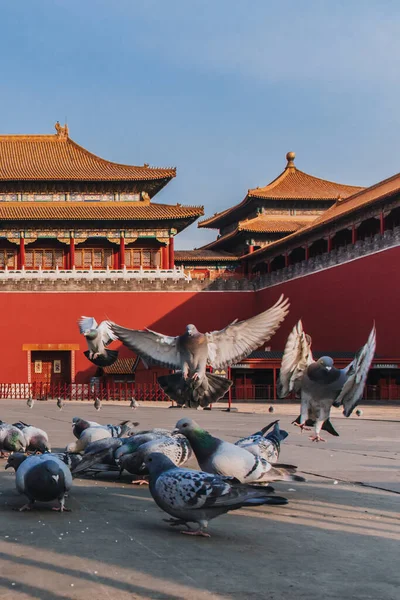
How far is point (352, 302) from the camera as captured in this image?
3058 cm

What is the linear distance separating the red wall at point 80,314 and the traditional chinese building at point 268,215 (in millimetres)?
3813

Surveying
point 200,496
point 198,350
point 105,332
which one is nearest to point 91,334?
point 105,332

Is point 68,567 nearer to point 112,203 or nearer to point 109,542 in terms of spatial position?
point 109,542

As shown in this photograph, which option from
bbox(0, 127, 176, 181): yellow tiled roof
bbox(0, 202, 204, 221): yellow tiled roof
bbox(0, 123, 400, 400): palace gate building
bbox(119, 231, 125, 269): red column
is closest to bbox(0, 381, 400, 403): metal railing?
bbox(0, 123, 400, 400): palace gate building

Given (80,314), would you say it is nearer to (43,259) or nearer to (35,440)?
(43,259)

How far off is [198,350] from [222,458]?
168 centimetres

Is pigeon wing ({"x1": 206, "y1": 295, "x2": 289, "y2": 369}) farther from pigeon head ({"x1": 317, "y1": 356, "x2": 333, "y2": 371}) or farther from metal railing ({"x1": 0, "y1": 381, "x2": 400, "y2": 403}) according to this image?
metal railing ({"x1": 0, "y1": 381, "x2": 400, "y2": 403})

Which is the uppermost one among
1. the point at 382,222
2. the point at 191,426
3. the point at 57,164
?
the point at 57,164

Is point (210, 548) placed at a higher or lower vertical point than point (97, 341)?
lower

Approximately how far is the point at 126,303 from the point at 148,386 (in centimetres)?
704

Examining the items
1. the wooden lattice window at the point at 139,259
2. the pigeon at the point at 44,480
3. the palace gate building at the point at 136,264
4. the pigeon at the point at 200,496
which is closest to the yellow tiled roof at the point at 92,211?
the palace gate building at the point at 136,264

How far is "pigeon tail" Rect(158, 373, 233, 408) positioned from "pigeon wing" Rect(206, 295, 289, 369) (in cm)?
35

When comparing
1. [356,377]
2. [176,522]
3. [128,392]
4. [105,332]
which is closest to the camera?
[176,522]

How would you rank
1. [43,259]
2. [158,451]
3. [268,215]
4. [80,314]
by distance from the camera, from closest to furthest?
[158,451] < [80,314] < [43,259] < [268,215]
